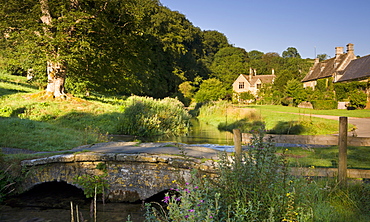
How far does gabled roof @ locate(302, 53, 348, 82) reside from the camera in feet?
158

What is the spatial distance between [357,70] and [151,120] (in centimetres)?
3596

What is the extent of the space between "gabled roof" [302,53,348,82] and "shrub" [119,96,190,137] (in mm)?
36950

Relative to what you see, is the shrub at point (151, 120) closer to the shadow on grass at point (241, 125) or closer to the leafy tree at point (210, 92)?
the shadow on grass at point (241, 125)

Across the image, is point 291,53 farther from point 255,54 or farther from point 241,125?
point 241,125

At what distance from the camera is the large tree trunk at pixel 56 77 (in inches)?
709

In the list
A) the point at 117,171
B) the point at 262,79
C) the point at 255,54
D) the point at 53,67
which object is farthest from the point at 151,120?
the point at 255,54

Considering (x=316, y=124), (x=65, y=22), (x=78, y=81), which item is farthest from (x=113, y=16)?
(x=316, y=124)

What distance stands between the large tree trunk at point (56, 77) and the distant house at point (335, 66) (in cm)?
4168

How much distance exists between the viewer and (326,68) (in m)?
52.3

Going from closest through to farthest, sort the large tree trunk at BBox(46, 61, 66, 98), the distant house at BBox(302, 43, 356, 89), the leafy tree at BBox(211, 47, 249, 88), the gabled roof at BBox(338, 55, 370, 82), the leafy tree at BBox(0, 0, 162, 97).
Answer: the leafy tree at BBox(0, 0, 162, 97) → the large tree trunk at BBox(46, 61, 66, 98) → the gabled roof at BBox(338, 55, 370, 82) → the distant house at BBox(302, 43, 356, 89) → the leafy tree at BBox(211, 47, 249, 88)

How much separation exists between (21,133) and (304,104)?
37696 millimetres

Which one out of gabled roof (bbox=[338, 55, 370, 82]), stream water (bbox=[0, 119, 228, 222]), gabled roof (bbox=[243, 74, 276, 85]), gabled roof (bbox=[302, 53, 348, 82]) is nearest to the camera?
stream water (bbox=[0, 119, 228, 222])

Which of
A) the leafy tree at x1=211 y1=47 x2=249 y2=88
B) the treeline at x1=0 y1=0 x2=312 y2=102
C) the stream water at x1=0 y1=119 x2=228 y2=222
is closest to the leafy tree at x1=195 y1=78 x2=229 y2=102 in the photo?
the treeline at x1=0 y1=0 x2=312 y2=102

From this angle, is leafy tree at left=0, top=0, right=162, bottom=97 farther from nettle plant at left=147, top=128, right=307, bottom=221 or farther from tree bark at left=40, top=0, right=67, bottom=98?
nettle plant at left=147, top=128, right=307, bottom=221
